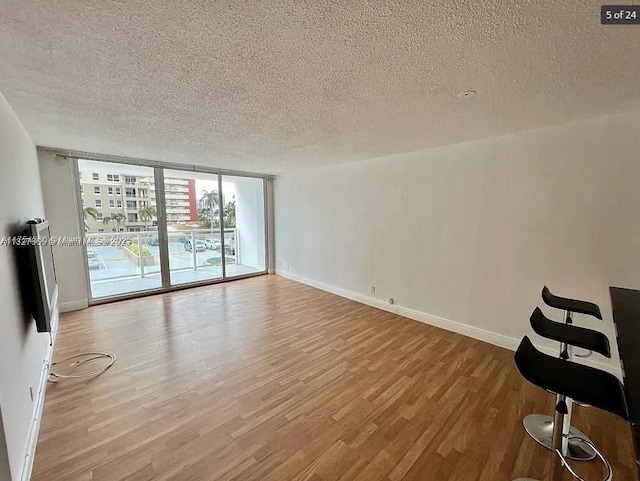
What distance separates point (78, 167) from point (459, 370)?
567 cm

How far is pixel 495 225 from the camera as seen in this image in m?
2.97

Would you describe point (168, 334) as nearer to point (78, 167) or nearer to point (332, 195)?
point (78, 167)

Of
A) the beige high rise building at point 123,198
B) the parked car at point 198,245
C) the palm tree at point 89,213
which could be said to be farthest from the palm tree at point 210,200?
the palm tree at point 89,213

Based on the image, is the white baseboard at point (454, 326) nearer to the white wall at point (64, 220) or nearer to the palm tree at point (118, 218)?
the palm tree at point (118, 218)

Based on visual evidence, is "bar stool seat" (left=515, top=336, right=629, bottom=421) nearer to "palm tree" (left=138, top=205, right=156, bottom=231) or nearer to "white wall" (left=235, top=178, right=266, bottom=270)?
"palm tree" (left=138, top=205, right=156, bottom=231)

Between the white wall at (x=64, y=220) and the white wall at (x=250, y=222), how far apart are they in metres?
3.26

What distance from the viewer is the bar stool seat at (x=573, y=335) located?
1.58 metres

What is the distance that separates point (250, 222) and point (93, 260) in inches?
124

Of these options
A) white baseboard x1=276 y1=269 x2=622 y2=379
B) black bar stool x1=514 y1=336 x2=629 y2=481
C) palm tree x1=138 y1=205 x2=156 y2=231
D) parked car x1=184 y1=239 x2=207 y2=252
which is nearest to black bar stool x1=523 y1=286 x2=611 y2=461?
black bar stool x1=514 y1=336 x2=629 y2=481

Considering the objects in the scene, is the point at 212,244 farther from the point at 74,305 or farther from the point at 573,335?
the point at 573,335

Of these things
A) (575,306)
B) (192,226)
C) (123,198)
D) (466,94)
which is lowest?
(575,306)

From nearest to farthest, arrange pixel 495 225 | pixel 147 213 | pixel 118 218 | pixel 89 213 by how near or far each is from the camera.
→ pixel 495 225 < pixel 89 213 < pixel 118 218 < pixel 147 213

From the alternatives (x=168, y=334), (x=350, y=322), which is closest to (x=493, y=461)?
(x=350, y=322)

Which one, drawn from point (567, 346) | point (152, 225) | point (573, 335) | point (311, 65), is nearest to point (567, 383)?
point (573, 335)
